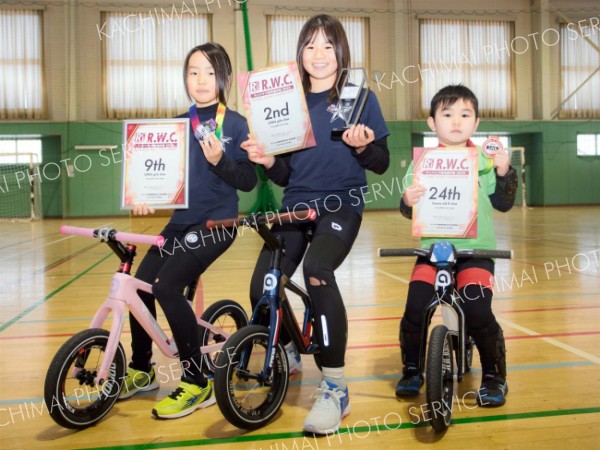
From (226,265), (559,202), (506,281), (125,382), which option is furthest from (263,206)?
(125,382)

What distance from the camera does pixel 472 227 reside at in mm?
2463

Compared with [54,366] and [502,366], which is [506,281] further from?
[54,366]

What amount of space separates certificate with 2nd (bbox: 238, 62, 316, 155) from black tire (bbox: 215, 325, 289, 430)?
69cm

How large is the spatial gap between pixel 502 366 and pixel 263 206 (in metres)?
12.4

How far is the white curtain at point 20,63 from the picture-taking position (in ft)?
56.8

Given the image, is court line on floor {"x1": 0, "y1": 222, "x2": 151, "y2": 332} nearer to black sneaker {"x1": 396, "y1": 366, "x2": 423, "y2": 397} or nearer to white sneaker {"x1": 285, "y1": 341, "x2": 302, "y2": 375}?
white sneaker {"x1": 285, "y1": 341, "x2": 302, "y2": 375}

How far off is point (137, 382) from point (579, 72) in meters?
20.2

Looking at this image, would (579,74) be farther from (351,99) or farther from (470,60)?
(351,99)

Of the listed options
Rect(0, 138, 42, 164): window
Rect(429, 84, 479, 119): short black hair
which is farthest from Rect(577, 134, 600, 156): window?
Rect(429, 84, 479, 119): short black hair

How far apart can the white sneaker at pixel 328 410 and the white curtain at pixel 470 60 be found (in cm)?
1727

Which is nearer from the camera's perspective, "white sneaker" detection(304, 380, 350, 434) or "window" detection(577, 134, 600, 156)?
"white sneaker" detection(304, 380, 350, 434)

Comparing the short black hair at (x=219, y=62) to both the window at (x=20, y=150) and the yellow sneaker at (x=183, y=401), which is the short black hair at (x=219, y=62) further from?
the window at (x=20, y=150)

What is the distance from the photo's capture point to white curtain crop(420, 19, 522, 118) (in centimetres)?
1900

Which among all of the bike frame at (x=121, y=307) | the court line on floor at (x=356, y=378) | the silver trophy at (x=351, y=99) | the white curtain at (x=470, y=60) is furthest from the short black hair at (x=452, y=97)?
the white curtain at (x=470, y=60)
